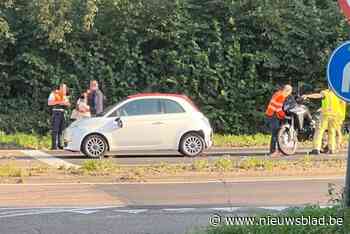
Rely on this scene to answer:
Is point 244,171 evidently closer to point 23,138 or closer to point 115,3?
point 23,138

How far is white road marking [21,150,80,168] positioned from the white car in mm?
643

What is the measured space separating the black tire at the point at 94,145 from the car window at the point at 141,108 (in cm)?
79

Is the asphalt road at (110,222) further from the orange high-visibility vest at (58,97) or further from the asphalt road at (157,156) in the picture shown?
the orange high-visibility vest at (58,97)

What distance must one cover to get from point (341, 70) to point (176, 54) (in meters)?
19.8

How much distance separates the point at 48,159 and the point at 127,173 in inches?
173

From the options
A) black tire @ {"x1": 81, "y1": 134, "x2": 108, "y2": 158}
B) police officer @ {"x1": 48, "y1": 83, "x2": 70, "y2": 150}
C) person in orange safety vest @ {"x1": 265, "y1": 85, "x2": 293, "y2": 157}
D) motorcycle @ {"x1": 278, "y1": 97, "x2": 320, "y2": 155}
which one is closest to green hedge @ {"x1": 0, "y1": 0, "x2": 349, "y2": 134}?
police officer @ {"x1": 48, "y1": 83, "x2": 70, "y2": 150}

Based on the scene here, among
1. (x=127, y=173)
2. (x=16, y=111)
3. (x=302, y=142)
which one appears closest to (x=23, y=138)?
(x=16, y=111)

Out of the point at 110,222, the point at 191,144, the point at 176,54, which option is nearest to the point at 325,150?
the point at 191,144

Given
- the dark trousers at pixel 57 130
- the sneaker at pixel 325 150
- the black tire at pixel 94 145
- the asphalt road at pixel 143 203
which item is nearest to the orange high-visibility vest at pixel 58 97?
the dark trousers at pixel 57 130

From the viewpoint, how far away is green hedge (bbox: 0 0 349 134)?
27.0m

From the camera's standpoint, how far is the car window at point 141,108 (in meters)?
19.3

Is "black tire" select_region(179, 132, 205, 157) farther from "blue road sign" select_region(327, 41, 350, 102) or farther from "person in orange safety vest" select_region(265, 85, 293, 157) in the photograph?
A: "blue road sign" select_region(327, 41, 350, 102)

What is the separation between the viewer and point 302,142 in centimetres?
2164

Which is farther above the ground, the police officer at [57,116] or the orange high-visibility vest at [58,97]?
the orange high-visibility vest at [58,97]
